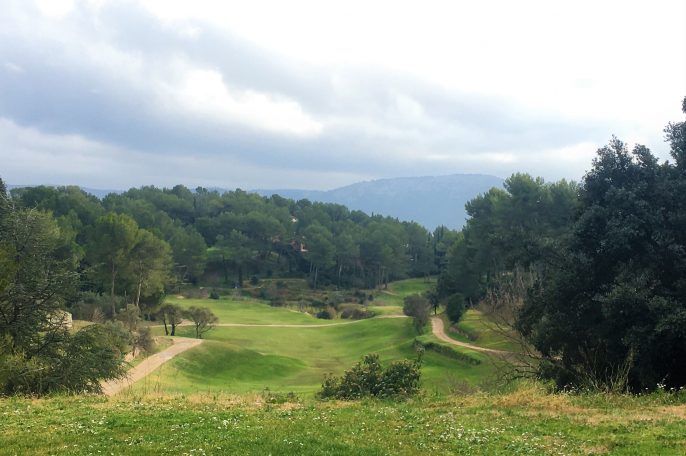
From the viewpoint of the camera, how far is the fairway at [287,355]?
33188 mm

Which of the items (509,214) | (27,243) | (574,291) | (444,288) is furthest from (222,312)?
(574,291)

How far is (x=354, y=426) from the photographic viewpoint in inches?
406

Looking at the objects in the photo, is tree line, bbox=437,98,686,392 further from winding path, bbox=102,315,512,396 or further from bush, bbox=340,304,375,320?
bush, bbox=340,304,375,320

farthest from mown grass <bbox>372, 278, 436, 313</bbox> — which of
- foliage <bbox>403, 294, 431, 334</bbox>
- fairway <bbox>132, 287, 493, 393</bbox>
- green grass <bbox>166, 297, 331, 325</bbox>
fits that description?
foliage <bbox>403, 294, 431, 334</bbox>

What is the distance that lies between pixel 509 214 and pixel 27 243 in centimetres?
4350

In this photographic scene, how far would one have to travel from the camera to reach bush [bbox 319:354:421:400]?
56.4 ft

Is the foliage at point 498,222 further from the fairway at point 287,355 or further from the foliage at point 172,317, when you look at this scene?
the foliage at point 172,317

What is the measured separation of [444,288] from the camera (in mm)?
62156

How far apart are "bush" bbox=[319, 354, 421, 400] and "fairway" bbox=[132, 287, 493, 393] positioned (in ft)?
21.3

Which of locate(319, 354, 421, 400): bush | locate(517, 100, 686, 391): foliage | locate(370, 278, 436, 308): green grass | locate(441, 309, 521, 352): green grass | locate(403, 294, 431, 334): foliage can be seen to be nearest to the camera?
locate(517, 100, 686, 391): foliage

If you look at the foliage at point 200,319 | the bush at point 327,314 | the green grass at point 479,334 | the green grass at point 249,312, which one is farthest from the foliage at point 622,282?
the bush at point 327,314

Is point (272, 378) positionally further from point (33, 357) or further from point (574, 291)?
point (574, 291)

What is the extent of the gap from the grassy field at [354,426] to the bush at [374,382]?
3388mm

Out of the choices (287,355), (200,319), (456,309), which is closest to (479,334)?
(456,309)
